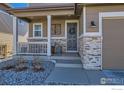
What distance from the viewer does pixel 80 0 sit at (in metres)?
3.53

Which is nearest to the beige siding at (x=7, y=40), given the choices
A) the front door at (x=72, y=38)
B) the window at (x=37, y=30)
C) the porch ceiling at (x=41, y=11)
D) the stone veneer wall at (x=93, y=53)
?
the window at (x=37, y=30)

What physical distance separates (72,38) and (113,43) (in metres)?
5.68

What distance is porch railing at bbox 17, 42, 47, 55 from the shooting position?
1289 cm

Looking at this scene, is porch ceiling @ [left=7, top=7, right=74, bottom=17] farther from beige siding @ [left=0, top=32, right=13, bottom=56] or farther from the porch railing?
beige siding @ [left=0, top=32, right=13, bottom=56]

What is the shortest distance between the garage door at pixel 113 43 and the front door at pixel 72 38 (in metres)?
5.46

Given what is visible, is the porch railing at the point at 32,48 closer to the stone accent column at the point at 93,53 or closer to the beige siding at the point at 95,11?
the stone accent column at the point at 93,53

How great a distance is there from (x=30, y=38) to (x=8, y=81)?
8464 mm

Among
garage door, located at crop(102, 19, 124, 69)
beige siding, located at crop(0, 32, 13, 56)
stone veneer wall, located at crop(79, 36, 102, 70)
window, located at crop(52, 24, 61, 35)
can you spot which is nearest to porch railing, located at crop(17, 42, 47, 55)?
window, located at crop(52, 24, 61, 35)

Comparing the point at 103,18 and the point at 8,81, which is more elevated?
the point at 103,18

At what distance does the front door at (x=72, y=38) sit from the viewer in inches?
602

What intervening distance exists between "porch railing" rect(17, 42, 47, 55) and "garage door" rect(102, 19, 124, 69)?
4330 millimetres
